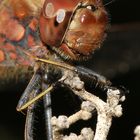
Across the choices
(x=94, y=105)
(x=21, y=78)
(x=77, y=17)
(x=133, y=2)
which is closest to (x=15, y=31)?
(x=21, y=78)

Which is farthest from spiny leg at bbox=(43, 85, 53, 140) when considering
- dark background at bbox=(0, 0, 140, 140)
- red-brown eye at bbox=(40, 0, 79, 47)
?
dark background at bbox=(0, 0, 140, 140)

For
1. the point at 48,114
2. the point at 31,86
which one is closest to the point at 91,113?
the point at 48,114

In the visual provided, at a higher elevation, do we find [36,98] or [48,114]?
[36,98]

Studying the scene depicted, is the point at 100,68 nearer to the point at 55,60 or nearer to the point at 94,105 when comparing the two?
the point at 55,60

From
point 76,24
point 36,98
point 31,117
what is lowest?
point 31,117

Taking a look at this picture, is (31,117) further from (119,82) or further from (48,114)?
(119,82)

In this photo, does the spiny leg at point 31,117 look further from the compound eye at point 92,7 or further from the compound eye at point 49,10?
the compound eye at point 92,7

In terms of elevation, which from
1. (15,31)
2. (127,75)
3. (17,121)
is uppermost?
(15,31)
